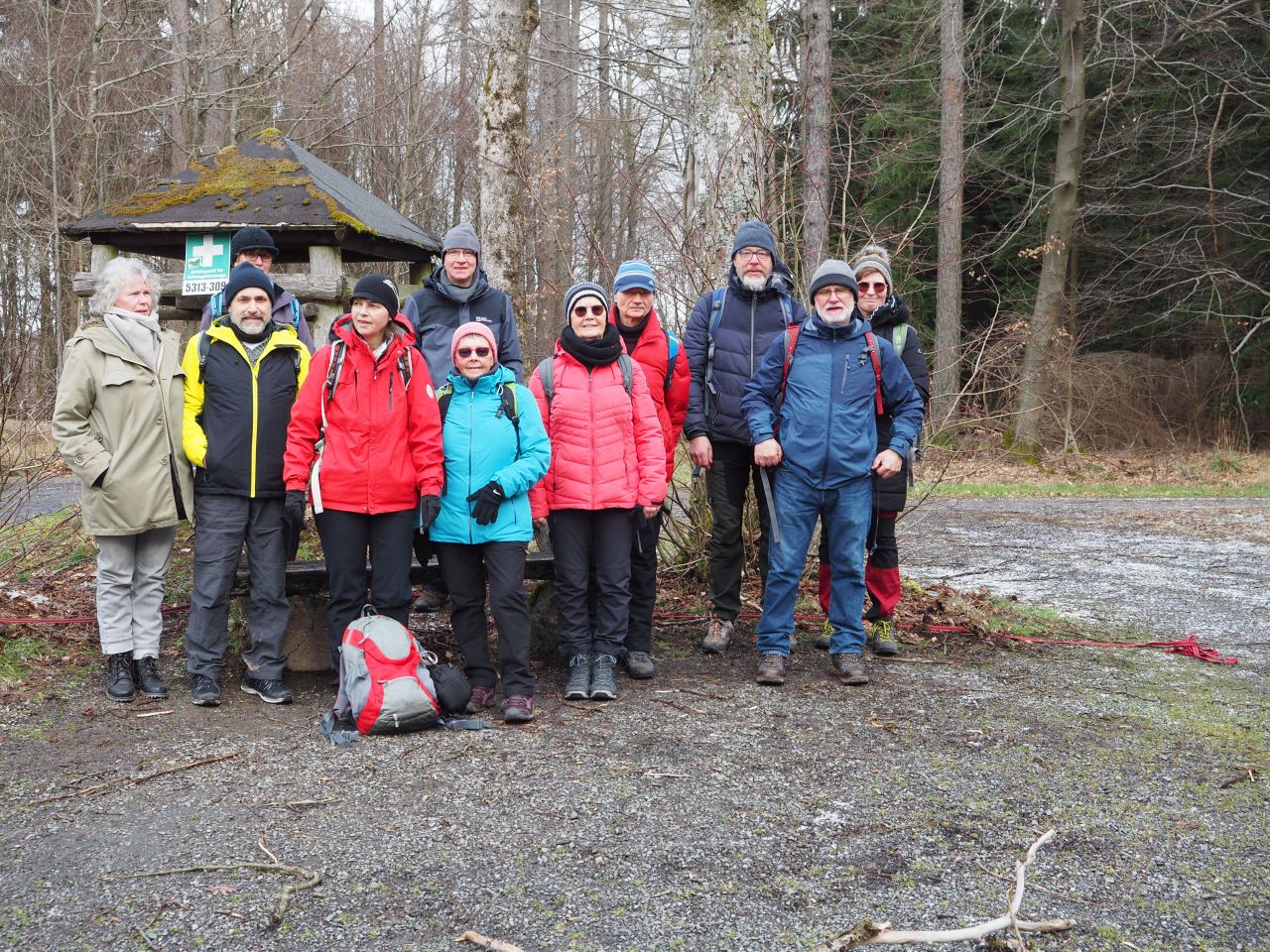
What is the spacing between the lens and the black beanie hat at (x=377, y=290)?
15.5 ft

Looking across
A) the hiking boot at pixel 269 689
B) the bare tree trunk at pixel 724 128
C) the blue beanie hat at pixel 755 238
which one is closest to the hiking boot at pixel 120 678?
the hiking boot at pixel 269 689

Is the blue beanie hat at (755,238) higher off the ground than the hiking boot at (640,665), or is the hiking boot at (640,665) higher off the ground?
the blue beanie hat at (755,238)

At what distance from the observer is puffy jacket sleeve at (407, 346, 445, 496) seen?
4.76 meters

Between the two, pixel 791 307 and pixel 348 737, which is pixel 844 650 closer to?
pixel 791 307

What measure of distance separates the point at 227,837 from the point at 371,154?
76.4 feet

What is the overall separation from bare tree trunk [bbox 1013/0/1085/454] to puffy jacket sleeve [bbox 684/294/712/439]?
13.6m

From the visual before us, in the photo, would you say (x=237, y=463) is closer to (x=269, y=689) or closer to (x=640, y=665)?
(x=269, y=689)

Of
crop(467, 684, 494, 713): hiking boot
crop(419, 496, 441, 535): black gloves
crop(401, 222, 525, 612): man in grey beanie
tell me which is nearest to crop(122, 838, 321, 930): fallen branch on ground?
crop(467, 684, 494, 713): hiking boot

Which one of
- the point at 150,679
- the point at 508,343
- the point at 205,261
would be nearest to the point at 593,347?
the point at 508,343

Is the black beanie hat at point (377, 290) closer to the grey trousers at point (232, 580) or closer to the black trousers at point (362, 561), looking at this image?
the black trousers at point (362, 561)

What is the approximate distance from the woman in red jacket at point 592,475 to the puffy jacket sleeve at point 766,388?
536 millimetres

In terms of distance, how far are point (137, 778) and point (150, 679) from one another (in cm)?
117

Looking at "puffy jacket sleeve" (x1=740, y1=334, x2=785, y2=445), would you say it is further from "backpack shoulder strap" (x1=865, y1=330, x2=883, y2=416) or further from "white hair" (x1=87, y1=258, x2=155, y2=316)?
"white hair" (x1=87, y1=258, x2=155, y2=316)

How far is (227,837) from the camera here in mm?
3373
